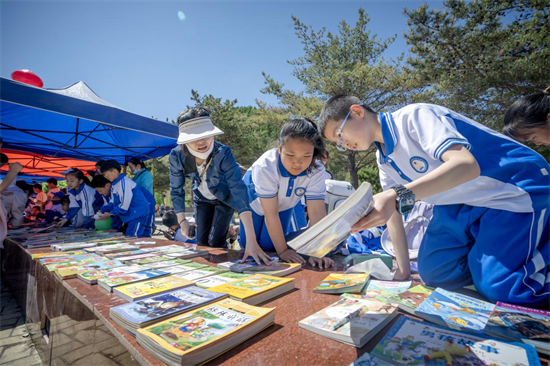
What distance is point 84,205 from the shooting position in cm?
458

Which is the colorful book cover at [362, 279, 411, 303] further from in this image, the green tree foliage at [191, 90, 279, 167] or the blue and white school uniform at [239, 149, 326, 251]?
the green tree foliage at [191, 90, 279, 167]

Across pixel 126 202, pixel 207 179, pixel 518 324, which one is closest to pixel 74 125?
pixel 126 202

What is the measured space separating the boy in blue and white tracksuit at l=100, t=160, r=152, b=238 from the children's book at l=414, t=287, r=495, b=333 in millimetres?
3930

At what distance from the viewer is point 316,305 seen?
3.54 feet

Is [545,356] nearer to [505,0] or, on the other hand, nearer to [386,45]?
[505,0]

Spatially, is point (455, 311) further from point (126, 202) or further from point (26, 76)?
point (26, 76)

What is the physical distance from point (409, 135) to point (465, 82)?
8665 millimetres

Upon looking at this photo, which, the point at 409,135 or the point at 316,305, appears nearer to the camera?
the point at 316,305

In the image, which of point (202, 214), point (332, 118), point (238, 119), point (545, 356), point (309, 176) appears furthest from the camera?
point (238, 119)

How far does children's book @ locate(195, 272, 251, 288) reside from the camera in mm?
1257

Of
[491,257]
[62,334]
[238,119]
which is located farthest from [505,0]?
[238,119]

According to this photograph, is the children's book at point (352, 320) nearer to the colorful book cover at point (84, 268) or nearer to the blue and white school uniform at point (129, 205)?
the colorful book cover at point (84, 268)

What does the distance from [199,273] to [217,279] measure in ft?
Answer: 0.62

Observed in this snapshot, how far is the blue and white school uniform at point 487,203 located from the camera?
1049mm
